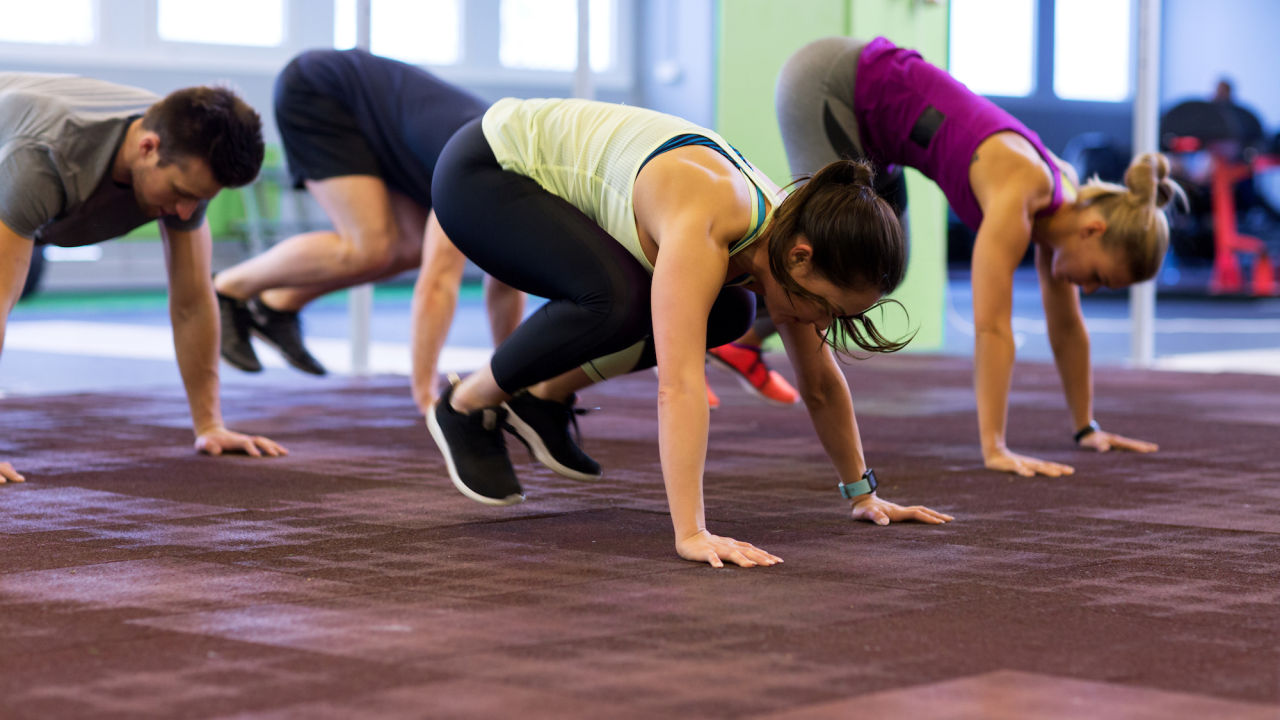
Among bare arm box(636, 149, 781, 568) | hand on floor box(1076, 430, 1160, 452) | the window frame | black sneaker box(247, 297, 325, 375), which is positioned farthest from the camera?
the window frame

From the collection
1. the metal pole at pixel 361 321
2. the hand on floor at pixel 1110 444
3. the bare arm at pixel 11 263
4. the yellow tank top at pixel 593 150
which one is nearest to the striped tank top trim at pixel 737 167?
the yellow tank top at pixel 593 150

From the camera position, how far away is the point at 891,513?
7.39ft

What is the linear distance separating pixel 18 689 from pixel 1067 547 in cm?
136

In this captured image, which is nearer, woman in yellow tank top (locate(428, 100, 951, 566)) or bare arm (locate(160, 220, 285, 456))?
woman in yellow tank top (locate(428, 100, 951, 566))

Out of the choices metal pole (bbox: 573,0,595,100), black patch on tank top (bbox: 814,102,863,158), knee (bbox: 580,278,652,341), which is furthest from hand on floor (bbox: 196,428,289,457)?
metal pole (bbox: 573,0,595,100)

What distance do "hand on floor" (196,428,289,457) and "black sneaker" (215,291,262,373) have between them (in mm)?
435

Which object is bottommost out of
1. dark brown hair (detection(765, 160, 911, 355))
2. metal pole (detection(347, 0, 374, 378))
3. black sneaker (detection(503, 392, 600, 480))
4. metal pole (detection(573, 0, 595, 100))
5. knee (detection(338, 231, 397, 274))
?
metal pole (detection(347, 0, 374, 378))

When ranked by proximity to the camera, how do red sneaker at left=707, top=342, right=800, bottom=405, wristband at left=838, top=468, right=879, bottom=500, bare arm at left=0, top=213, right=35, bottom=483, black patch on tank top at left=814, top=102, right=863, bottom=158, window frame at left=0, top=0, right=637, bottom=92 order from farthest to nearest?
window frame at left=0, top=0, right=637, bottom=92 → red sneaker at left=707, top=342, right=800, bottom=405 → black patch on tank top at left=814, top=102, right=863, bottom=158 → bare arm at left=0, top=213, right=35, bottom=483 → wristband at left=838, top=468, right=879, bottom=500

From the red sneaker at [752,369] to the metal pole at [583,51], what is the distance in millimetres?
1746

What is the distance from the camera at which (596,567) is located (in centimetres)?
191

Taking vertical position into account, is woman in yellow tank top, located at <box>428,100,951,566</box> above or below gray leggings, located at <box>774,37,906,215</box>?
below

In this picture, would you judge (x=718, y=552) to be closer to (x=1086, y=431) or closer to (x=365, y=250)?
(x=1086, y=431)

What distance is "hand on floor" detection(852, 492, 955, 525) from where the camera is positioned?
2236 mm

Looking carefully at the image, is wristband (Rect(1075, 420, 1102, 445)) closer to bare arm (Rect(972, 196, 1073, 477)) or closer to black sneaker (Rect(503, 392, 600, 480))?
bare arm (Rect(972, 196, 1073, 477))
